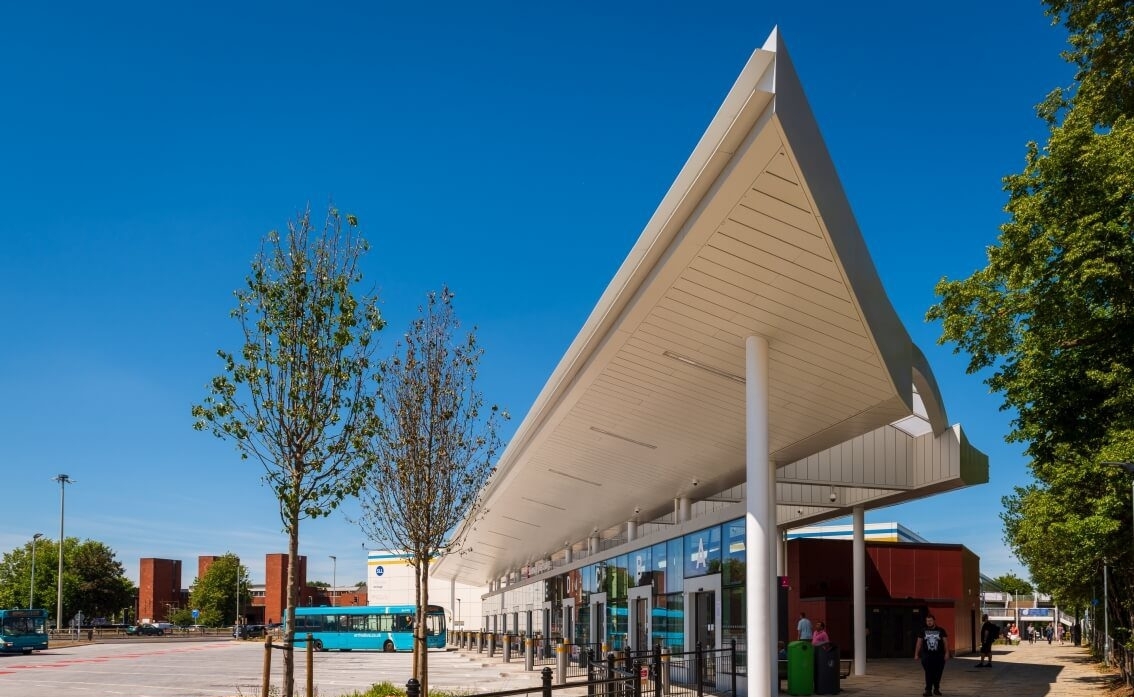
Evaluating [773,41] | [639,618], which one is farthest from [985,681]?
[773,41]

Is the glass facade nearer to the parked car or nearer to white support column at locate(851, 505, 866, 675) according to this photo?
white support column at locate(851, 505, 866, 675)

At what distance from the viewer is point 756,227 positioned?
10.6 metres

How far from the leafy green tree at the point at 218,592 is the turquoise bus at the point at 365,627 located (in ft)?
183

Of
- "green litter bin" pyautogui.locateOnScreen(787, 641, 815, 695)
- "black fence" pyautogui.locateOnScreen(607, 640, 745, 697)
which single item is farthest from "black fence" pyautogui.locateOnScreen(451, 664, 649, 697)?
"green litter bin" pyautogui.locateOnScreen(787, 641, 815, 695)

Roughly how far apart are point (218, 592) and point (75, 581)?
1991 cm

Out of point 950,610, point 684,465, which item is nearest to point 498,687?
point 684,465

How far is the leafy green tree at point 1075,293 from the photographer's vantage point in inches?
675

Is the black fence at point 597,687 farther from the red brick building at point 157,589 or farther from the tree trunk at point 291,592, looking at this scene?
the red brick building at point 157,589

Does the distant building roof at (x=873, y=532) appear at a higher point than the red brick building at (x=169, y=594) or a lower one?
higher

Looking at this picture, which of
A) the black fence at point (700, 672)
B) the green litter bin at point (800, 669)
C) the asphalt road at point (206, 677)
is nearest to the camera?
the black fence at point (700, 672)

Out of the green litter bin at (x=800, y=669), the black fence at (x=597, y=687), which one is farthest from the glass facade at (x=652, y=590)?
the black fence at (x=597, y=687)

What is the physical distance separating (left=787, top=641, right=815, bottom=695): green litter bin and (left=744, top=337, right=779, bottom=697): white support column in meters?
4.77

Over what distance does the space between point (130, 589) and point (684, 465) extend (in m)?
95.5

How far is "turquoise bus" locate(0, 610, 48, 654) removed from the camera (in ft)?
178
